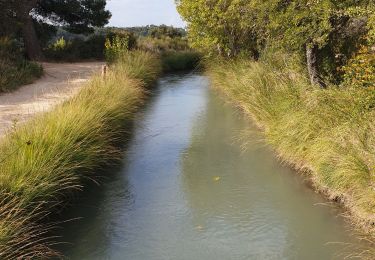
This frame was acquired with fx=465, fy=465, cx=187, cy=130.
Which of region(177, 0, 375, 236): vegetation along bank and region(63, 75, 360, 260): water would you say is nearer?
region(63, 75, 360, 260): water

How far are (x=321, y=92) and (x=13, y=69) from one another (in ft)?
32.8

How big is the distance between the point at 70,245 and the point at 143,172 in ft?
8.32

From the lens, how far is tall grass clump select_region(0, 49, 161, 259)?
4613 millimetres

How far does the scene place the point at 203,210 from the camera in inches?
235

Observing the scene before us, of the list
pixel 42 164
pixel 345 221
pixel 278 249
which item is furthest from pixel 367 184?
pixel 42 164

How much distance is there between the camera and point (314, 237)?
5.22 meters

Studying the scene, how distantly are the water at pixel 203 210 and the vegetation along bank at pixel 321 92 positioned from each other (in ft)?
1.37

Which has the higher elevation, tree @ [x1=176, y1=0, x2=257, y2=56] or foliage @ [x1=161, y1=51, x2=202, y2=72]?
tree @ [x1=176, y1=0, x2=257, y2=56]

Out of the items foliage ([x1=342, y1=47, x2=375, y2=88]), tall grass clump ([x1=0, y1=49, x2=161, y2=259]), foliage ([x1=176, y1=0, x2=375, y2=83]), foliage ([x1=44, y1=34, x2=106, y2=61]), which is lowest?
tall grass clump ([x1=0, y1=49, x2=161, y2=259])

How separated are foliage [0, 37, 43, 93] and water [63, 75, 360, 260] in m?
5.32

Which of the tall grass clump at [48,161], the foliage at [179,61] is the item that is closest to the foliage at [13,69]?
the tall grass clump at [48,161]

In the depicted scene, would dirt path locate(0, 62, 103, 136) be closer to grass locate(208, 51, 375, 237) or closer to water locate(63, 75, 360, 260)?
water locate(63, 75, 360, 260)

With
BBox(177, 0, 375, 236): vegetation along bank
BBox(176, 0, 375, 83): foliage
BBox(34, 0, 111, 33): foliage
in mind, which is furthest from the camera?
BBox(34, 0, 111, 33): foliage

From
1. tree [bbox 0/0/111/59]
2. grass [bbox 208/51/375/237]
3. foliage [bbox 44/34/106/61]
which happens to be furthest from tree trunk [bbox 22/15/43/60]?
grass [bbox 208/51/375/237]
